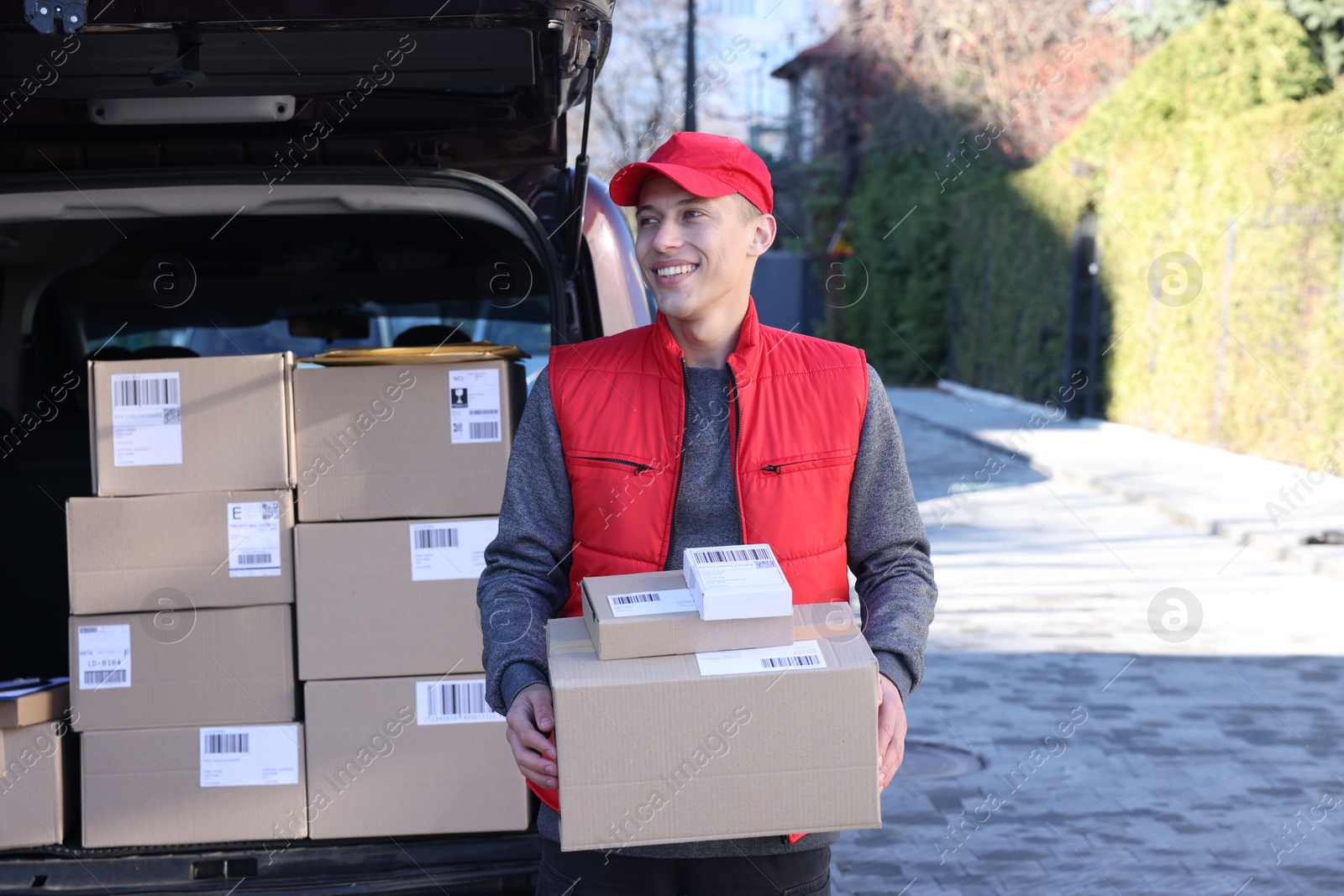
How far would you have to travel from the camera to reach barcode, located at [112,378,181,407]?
3102 millimetres

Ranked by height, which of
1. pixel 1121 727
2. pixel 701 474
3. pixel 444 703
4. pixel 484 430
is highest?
pixel 484 430

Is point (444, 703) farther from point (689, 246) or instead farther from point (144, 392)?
point (689, 246)

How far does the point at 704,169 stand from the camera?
2.12m

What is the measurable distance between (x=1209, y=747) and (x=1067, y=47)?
67.0 feet

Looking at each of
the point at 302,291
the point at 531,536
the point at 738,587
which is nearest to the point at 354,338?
the point at 302,291

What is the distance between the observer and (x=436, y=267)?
492 centimetres

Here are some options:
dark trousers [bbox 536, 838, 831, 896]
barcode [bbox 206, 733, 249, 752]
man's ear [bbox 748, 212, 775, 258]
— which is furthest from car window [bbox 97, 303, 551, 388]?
dark trousers [bbox 536, 838, 831, 896]

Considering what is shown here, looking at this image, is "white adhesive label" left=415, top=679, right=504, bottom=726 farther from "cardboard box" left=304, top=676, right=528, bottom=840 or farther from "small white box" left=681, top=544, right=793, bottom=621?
"small white box" left=681, top=544, right=793, bottom=621

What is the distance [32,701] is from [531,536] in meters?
1.51

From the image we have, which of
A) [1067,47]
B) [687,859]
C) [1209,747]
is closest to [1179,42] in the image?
[1067,47]

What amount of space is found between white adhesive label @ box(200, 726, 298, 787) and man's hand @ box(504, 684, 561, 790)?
48.3 inches

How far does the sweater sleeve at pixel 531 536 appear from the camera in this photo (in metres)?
2.20

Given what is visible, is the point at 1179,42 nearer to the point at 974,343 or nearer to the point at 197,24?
the point at 974,343

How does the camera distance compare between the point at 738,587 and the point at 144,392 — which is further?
the point at 144,392
